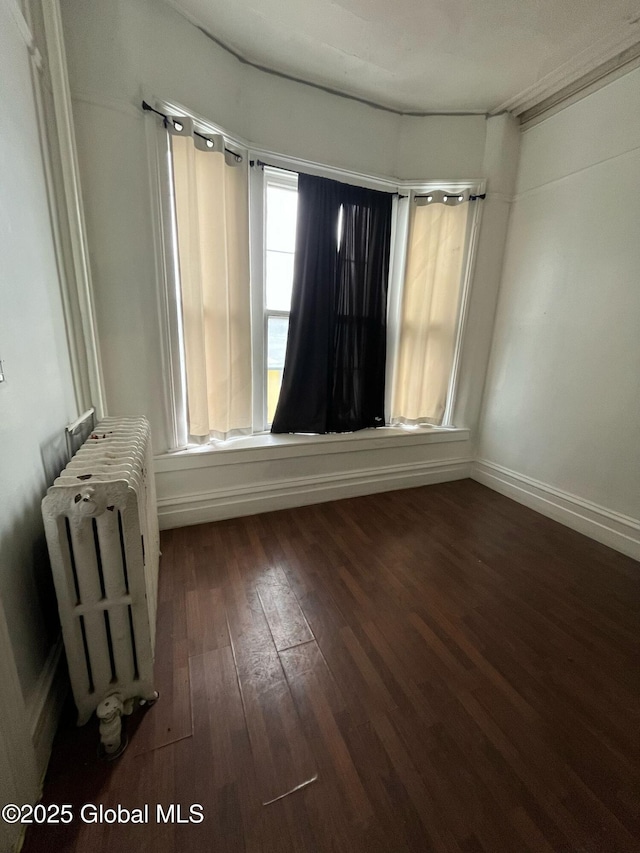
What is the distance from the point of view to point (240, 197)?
2.14 meters

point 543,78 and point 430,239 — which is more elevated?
point 543,78

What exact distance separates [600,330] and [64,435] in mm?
3205

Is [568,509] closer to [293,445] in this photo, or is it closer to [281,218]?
[293,445]

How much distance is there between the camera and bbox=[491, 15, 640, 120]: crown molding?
6.10 ft

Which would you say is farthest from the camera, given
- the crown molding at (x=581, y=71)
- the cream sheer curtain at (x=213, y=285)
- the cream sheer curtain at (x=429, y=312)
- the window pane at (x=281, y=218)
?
the cream sheer curtain at (x=429, y=312)

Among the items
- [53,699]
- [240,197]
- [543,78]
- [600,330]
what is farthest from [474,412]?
[53,699]

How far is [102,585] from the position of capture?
3.54 ft

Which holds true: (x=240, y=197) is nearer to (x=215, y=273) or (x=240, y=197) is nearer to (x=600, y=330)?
(x=215, y=273)

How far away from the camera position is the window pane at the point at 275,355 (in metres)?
2.56

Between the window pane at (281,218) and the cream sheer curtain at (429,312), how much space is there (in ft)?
3.29

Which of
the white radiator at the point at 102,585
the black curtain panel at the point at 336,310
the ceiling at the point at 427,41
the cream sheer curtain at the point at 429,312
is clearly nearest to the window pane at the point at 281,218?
the black curtain panel at the point at 336,310

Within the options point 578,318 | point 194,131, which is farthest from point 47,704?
point 578,318

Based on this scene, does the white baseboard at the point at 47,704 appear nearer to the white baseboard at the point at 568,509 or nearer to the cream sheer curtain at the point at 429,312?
the cream sheer curtain at the point at 429,312

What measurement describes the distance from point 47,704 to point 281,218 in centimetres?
286
